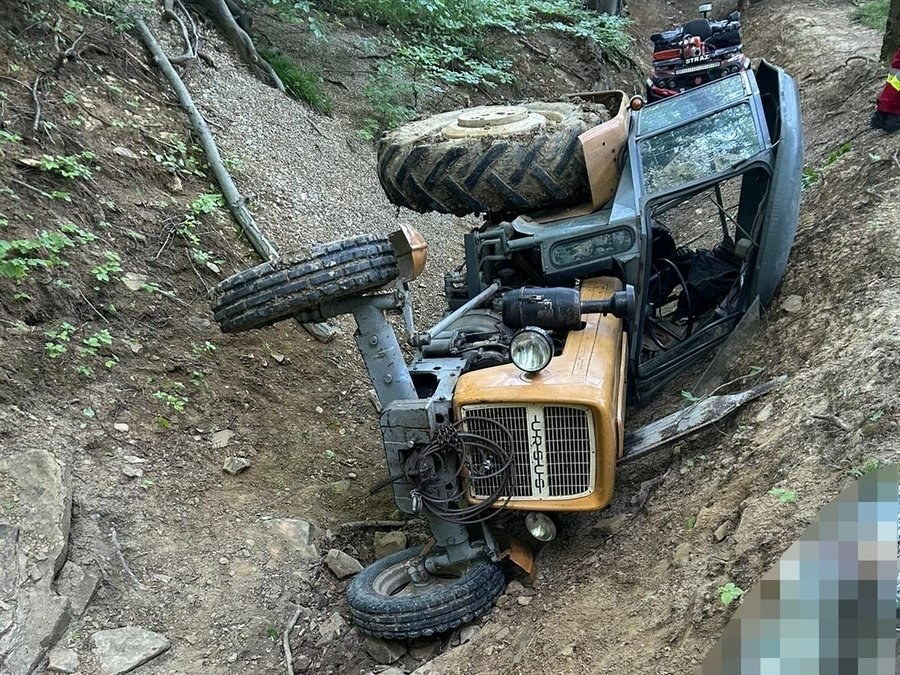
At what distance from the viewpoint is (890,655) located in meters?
1.72

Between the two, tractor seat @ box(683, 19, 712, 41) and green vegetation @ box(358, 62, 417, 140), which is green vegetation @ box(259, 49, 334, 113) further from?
tractor seat @ box(683, 19, 712, 41)

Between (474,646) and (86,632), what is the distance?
1933 millimetres

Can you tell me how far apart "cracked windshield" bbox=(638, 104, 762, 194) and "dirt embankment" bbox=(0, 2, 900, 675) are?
3.39ft

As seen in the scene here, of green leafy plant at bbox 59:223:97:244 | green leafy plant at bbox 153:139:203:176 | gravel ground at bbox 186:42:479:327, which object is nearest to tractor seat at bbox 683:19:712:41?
gravel ground at bbox 186:42:479:327

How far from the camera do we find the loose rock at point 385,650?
3.65m

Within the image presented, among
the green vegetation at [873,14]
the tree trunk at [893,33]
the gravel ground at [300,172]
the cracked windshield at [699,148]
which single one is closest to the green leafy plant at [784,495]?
the cracked windshield at [699,148]

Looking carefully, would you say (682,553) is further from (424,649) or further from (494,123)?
(494,123)

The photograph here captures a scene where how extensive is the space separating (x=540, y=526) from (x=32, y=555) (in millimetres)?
2575

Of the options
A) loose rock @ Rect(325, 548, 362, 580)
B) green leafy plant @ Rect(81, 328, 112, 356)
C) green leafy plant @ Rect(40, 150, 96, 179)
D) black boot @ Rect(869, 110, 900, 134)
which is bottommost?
loose rock @ Rect(325, 548, 362, 580)

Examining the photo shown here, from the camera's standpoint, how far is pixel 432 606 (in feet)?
11.5

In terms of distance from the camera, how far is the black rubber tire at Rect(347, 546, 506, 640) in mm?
3510

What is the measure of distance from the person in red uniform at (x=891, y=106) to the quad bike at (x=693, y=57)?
4179mm

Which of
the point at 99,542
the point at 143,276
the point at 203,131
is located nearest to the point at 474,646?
the point at 99,542

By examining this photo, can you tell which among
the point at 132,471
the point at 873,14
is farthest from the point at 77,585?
the point at 873,14
